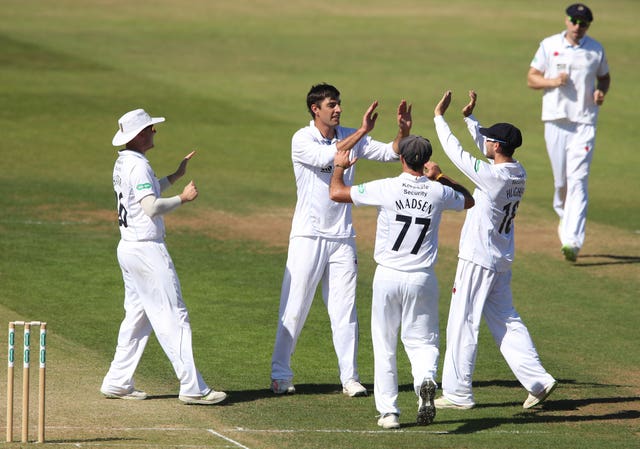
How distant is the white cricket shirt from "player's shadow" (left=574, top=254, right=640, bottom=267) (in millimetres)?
5949

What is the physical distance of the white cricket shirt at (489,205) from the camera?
996 cm

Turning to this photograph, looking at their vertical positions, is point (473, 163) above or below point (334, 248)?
above

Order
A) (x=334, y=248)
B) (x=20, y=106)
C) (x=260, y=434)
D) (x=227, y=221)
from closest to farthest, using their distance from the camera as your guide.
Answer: (x=260, y=434), (x=334, y=248), (x=227, y=221), (x=20, y=106)

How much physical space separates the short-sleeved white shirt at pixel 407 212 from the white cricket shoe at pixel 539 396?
5.03 ft

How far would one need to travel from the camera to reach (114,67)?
32094 mm

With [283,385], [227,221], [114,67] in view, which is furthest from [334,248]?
[114,67]

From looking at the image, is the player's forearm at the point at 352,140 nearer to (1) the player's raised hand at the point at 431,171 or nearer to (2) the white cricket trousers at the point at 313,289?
(1) the player's raised hand at the point at 431,171

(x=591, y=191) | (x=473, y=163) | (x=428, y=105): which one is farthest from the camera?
(x=428, y=105)

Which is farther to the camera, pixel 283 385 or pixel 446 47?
pixel 446 47

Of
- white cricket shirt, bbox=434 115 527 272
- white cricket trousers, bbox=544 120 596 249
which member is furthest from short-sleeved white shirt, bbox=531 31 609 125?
white cricket shirt, bbox=434 115 527 272

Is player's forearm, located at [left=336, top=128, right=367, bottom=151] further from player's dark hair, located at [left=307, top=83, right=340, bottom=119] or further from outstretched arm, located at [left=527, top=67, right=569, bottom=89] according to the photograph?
outstretched arm, located at [left=527, top=67, right=569, bottom=89]

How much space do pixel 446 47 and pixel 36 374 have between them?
26962mm

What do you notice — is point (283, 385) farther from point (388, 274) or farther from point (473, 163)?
point (473, 163)

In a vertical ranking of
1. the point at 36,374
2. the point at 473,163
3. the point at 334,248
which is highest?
the point at 473,163
